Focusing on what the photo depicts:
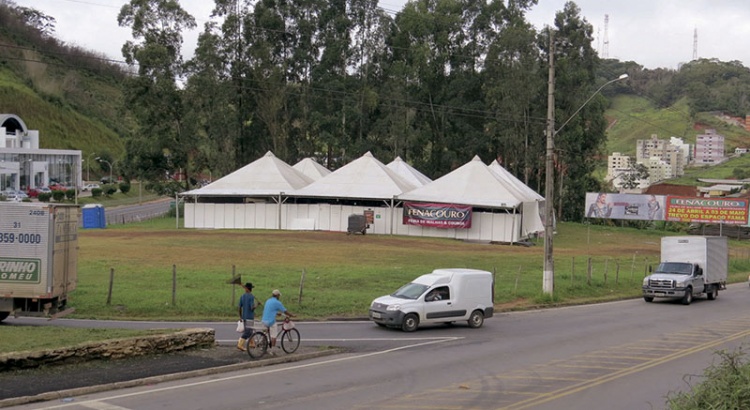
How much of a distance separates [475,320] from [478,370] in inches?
286

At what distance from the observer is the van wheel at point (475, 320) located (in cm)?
2386

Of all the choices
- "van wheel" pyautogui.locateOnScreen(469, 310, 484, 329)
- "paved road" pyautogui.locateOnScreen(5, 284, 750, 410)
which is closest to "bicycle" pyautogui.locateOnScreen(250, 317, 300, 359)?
"paved road" pyautogui.locateOnScreen(5, 284, 750, 410)

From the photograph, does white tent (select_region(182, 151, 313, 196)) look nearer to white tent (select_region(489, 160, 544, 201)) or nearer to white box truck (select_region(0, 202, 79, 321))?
white tent (select_region(489, 160, 544, 201))

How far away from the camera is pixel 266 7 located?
78625mm

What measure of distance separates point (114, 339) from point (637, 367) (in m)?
11.4

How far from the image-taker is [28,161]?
325 feet

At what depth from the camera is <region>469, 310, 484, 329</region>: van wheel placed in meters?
23.9

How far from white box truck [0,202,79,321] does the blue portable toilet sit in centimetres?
3794

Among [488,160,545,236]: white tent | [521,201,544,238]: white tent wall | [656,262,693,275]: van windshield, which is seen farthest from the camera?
[488,160,545,236]: white tent

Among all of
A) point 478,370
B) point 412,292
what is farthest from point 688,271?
point 478,370

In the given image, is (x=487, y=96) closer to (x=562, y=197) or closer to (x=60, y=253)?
(x=562, y=197)

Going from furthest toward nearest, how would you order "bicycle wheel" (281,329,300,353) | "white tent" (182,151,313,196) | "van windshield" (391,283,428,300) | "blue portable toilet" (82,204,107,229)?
1. "white tent" (182,151,313,196)
2. "blue portable toilet" (82,204,107,229)
3. "van windshield" (391,283,428,300)
4. "bicycle wheel" (281,329,300,353)

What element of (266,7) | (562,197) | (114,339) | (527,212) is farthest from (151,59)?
(114,339)

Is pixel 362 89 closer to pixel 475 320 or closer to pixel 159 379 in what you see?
pixel 475 320
